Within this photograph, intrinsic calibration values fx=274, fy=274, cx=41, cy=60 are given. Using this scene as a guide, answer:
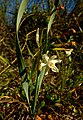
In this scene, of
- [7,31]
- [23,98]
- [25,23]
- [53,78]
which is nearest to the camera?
[23,98]

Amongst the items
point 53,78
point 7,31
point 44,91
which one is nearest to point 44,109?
point 44,91

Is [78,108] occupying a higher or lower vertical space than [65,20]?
lower

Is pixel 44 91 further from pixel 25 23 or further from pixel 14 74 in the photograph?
pixel 25 23

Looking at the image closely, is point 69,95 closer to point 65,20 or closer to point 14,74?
point 14,74

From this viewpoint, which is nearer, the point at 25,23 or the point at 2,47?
the point at 2,47

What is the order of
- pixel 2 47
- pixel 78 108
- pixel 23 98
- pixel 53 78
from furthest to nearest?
pixel 2 47 → pixel 53 78 → pixel 78 108 → pixel 23 98

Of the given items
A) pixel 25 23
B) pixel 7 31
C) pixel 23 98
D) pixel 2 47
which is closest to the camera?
pixel 23 98

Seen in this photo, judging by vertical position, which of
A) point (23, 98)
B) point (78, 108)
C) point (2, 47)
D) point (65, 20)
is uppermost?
point (65, 20)

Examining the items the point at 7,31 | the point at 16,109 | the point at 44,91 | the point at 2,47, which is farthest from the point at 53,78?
the point at 7,31

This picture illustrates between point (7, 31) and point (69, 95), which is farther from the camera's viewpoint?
point (7, 31)
